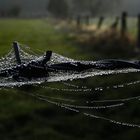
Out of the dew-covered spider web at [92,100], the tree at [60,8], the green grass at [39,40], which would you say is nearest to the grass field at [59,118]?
the dew-covered spider web at [92,100]

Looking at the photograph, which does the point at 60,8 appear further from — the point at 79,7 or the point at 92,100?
the point at 92,100

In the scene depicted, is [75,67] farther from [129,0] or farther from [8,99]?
[129,0]

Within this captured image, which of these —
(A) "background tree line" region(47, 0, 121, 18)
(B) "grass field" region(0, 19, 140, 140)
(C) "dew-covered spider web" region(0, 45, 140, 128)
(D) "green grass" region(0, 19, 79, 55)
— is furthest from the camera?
(A) "background tree line" region(47, 0, 121, 18)

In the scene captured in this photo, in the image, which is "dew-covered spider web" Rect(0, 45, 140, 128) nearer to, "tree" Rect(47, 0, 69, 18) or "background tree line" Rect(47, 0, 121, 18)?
"background tree line" Rect(47, 0, 121, 18)

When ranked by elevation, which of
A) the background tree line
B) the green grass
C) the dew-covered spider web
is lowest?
the background tree line

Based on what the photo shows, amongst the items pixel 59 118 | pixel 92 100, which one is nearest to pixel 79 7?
pixel 92 100

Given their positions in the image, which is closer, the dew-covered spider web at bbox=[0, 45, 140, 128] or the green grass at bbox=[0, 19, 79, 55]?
the dew-covered spider web at bbox=[0, 45, 140, 128]

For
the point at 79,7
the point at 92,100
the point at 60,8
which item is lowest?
the point at 79,7

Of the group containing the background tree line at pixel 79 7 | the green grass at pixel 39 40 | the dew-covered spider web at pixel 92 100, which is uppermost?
the dew-covered spider web at pixel 92 100

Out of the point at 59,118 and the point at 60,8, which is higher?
the point at 59,118

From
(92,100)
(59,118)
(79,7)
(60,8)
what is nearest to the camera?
(59,118)

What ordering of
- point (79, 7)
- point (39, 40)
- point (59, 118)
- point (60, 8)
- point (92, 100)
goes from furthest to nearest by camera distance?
point (79, 7) → point (60, 8) → point (39, 40) → point (92, 100) → point (59, 118)

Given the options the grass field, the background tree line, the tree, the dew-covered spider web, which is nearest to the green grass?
the grass field

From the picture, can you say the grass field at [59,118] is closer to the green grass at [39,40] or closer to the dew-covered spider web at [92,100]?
the dew-covered spider web at [92,100]
